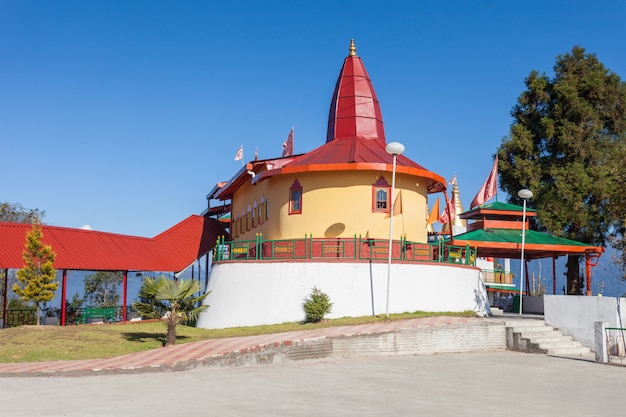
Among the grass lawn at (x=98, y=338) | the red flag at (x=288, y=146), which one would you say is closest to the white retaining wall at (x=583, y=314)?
the grass lawn at (x=98, y=338)

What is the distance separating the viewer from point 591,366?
1691 cm

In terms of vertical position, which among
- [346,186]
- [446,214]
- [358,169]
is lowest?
[446,214]

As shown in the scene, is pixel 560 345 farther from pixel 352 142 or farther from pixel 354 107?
pixel 354 107

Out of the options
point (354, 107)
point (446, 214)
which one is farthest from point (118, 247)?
point (446, 214)

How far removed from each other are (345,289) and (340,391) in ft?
33.2

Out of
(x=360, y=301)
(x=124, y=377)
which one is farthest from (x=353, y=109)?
(x=124, y=377)

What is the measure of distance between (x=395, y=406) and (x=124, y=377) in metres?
6.39

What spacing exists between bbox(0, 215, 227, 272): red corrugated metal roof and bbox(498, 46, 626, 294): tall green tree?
17714 millimetres

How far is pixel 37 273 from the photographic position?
22.9m

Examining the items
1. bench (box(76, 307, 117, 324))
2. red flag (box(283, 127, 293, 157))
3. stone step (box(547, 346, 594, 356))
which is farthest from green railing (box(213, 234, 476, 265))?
red flag (box(283, 127, 293, 157))

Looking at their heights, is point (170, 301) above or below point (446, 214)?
below

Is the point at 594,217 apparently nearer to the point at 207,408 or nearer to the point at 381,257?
the point at 381,257

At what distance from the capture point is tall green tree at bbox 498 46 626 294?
110ft

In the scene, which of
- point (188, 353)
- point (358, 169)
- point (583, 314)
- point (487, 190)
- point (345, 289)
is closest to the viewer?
point (188, 353)
